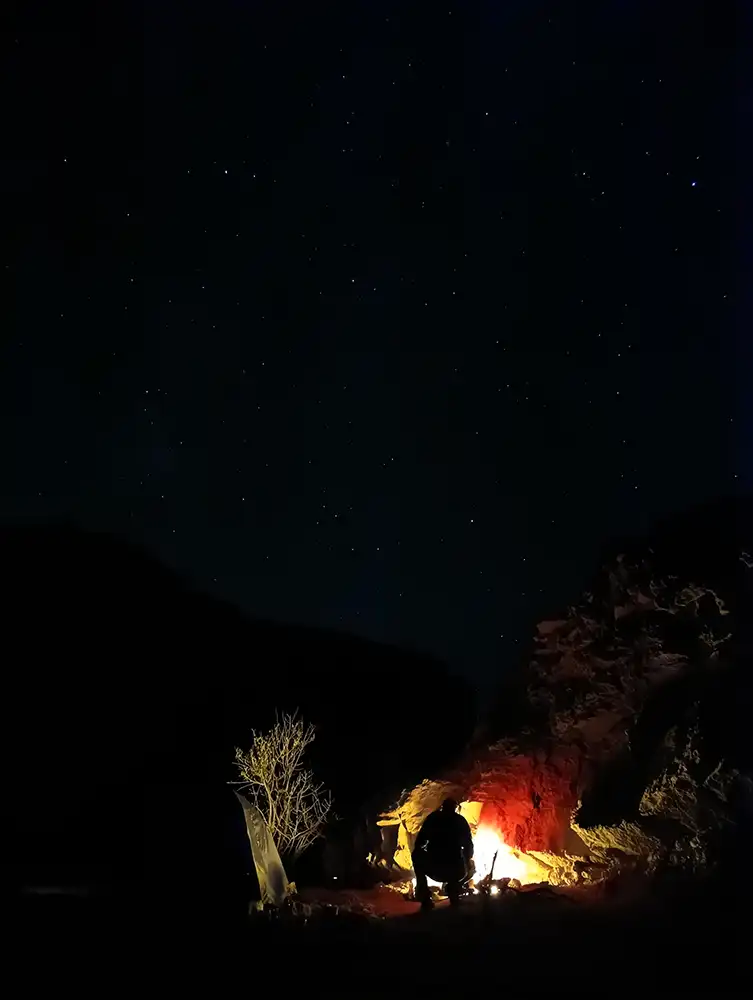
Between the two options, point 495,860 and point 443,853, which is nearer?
point 443,853

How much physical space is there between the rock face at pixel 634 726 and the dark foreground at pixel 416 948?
199cm

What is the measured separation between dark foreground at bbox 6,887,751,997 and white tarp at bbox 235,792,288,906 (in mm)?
1398

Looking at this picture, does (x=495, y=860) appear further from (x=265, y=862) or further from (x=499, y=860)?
(x=265, y=862)

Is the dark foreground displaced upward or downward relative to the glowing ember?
upward

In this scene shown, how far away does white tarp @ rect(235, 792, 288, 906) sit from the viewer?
1186cm

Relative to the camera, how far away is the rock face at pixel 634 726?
11.3m

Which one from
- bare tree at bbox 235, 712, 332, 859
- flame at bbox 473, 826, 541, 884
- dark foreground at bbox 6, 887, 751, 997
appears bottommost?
flame at bbox 473, 826, 541, 884

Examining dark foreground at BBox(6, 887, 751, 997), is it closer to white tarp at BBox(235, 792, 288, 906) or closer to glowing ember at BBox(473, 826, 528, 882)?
white tarp at BBox(235, 792, 288, 906)

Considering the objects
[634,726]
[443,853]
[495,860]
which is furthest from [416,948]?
[634,726]

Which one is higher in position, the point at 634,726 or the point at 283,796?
the point at 634,726

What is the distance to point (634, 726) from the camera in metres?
12.8

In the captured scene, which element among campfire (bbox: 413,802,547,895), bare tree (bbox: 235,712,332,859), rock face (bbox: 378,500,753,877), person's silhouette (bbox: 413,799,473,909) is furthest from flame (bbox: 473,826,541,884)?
bare tree (bbox: 235,712,332,859)

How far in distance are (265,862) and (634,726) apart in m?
5.92

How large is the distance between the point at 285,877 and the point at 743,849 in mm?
6390
